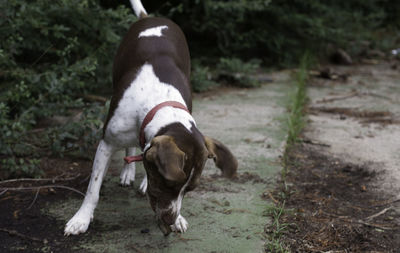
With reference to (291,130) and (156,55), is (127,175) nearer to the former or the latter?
(156,55)

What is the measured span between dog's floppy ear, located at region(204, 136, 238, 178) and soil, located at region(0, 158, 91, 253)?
0.86 meters

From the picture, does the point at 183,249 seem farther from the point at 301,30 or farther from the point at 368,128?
the point at 301,30

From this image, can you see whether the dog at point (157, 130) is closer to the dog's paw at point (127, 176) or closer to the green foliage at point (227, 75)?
the dog's paw at point (127, 176)

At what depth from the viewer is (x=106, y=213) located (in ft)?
10.1

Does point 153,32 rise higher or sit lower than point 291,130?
higher

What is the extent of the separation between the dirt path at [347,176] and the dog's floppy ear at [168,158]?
2.86 feet

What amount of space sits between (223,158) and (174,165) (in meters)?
0.43

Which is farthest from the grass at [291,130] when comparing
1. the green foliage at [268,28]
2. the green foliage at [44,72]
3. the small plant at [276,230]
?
the green foliage at [44,72]

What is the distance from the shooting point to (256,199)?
3.27m

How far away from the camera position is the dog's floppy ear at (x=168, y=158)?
2.20 meters

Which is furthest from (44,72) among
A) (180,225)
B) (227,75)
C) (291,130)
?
(227,75)

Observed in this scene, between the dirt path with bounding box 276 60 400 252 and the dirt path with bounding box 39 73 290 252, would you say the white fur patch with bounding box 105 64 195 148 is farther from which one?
the dirt path with bounding box 276 60 400 252

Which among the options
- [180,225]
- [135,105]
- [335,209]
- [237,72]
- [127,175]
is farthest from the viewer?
Answer: [237,72]

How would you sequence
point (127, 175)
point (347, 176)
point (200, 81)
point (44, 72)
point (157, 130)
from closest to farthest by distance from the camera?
point (157, 130) → point (127, 175) → point (347, 176) → point (44, 72) → point (200, 81)
